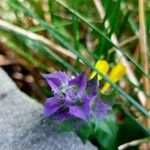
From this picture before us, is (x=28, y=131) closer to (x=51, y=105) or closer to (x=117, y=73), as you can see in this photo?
(x=51, y=105)

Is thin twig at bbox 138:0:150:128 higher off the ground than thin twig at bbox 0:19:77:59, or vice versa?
thin twig at bbox 138:0:150:128

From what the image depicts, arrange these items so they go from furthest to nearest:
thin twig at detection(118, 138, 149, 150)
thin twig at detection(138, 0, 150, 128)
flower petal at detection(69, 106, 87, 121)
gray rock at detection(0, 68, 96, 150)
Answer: thin twig at detection(138, 0, 150, 128)
thin twig at detection(118, 138, 149, 150)
gray rock at detection(0, 68, 96, 150)
flower petal at detection(69, 106, 87, 121)

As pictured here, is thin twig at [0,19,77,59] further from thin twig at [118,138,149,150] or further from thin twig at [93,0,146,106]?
thin twig at [118,138,149,150]

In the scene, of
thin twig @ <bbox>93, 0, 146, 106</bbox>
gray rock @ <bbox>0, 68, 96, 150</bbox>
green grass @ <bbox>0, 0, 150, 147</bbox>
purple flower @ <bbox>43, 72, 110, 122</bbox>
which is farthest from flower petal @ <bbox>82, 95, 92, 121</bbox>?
thin twig @ <bbox>93, 0, 146, 106</bbox>

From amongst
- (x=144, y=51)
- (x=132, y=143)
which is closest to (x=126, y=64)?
(x=144, y=51)

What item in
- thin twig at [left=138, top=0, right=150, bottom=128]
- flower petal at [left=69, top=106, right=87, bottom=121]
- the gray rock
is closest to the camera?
flower petal at [left=69, top=106, right=87, bottom=121]

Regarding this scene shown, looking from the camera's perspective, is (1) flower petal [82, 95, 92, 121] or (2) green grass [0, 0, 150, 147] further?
(2) green grass [0, 0, 150, 147]

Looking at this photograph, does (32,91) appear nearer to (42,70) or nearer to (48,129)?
(42,70)

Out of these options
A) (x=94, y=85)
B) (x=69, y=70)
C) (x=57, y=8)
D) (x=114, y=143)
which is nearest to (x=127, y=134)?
(x=114, y=143)

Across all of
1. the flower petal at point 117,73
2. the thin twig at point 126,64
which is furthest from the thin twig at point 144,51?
the flower petal at point 117,73
